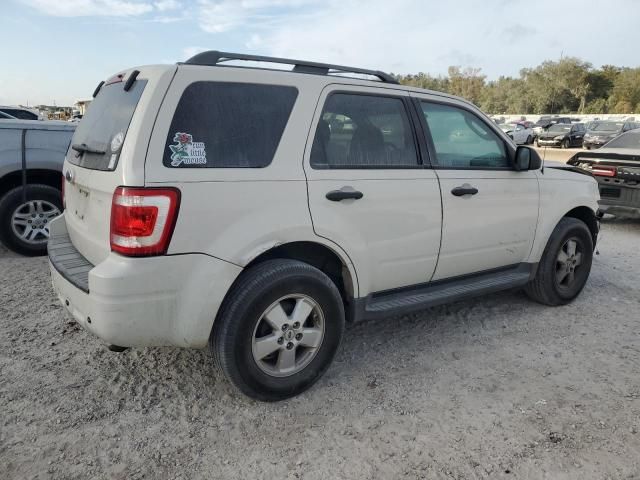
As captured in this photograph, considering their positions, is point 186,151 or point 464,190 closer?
point 186,151

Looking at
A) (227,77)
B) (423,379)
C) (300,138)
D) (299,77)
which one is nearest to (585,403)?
(423,379)

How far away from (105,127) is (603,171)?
7.39 meters

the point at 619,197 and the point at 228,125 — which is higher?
the point at 228,125

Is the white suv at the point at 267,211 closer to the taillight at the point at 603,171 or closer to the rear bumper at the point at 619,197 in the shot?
the rear bumper at the point at 619,197

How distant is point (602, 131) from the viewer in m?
24.3

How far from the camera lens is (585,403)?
3.03 meters

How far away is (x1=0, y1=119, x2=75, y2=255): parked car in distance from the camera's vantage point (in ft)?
18.1

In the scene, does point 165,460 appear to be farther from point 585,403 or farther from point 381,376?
point 585,403

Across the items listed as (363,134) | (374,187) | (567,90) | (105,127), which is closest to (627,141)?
(363,134)

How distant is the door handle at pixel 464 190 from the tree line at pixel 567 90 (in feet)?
183

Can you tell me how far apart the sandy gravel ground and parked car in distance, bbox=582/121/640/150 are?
22.6m

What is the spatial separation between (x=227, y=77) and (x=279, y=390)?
1763mm

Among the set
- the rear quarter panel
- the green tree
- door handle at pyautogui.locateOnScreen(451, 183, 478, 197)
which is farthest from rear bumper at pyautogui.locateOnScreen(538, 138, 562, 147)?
the green tree

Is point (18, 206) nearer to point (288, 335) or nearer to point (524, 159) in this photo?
point (288, 335)
